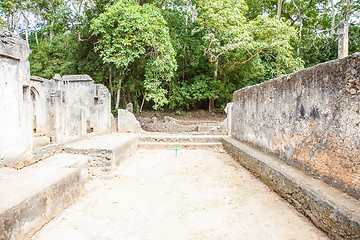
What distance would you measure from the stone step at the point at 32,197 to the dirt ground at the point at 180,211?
140 millimetres

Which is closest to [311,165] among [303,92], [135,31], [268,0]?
[303,92]

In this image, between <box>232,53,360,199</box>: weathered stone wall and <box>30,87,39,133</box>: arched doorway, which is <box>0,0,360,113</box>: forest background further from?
<box>232,53,360,199</box>: weathered stone wall

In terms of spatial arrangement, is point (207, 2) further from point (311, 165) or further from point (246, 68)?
point (311, 165)

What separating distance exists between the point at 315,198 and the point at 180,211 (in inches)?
66.3

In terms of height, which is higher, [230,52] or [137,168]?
[230,52]

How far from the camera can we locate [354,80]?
8.68 feet

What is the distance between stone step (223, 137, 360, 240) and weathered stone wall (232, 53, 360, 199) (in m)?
0.17

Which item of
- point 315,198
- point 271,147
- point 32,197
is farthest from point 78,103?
point 315,198

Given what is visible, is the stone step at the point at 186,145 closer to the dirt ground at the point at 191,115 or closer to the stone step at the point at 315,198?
the stone step at the point at 315,198

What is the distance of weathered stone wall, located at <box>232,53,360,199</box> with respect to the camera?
267 cm

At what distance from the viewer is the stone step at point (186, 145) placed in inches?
316

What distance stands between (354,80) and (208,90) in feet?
41.5

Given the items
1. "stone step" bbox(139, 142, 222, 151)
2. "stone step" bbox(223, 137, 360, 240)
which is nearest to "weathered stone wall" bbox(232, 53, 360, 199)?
"stone step" bbox(223, 137, 360, 240)

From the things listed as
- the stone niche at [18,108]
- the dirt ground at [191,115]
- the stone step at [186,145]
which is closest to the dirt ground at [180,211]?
the stone niche at [18,108]
